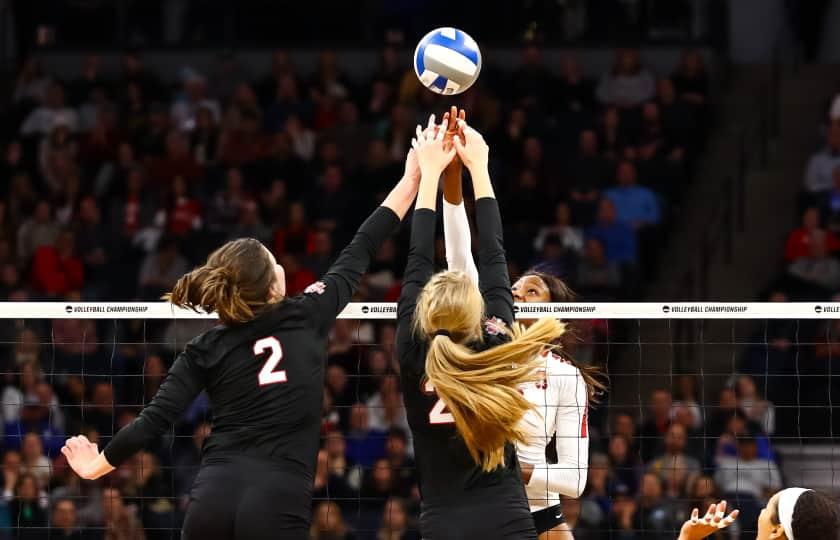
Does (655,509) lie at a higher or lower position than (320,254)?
lower

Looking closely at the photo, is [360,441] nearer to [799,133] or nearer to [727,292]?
[727,292]

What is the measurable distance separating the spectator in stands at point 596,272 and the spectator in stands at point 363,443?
3176 millimetres

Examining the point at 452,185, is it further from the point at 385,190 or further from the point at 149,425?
the point at 385,190

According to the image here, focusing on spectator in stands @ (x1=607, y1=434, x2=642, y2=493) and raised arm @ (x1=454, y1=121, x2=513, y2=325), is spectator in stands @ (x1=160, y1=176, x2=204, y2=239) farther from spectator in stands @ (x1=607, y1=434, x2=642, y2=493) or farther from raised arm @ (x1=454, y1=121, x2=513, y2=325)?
raised arm @ (x1=454, y1=121, x2=513, y2=325)

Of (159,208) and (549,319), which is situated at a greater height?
(159,208)

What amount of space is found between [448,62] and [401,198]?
801mm

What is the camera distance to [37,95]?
18391 millimetres

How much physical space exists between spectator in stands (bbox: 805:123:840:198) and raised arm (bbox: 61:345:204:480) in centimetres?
1111

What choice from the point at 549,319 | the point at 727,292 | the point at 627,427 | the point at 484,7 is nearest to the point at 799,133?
the point at 727,292

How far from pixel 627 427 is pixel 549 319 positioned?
6.68 metres

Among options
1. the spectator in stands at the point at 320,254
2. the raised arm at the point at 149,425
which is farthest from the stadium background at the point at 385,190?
the raised arm at the point at 149,425

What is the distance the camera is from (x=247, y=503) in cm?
521

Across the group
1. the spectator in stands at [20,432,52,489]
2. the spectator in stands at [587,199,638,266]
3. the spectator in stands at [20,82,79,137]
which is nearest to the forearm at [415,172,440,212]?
the spectator in stands at [20,432,52,489]

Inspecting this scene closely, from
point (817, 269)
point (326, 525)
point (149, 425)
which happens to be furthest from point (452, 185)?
point (817, 269)
